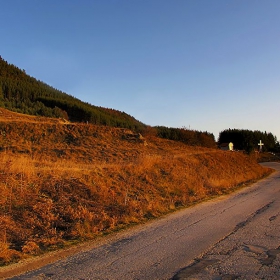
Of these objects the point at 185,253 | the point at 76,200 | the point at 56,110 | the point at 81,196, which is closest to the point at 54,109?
the point at 56,110

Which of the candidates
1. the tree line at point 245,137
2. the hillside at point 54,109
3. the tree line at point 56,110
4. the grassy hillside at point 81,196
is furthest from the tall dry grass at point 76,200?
the tree line at point 245,137

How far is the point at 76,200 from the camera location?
1027cm

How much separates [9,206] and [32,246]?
2.69m

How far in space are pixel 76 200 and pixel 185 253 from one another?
5.08 metres

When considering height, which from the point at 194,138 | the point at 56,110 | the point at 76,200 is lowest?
the point at 76,200

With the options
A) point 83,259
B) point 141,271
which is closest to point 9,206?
point 83,259

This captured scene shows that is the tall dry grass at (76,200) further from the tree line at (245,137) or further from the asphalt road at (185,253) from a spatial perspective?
the tree line at (245,137)

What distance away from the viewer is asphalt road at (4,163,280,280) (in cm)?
504

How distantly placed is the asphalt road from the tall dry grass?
0.99 meters

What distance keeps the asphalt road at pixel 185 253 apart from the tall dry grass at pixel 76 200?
3.24 ft

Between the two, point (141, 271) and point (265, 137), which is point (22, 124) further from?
point (265, 137)

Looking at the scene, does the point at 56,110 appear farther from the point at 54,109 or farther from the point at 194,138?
the point at 194,138

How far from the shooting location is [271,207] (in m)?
11.8

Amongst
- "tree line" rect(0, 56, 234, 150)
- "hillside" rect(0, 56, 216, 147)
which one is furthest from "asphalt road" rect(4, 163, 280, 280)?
"hillside" rect(0, 56, 216, 147)
